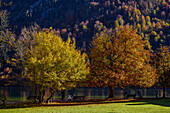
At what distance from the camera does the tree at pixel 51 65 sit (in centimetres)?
3756

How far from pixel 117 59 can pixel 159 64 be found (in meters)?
10.9

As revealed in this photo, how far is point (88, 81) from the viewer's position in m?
48.3

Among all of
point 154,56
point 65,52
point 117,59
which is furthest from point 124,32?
point 65,52

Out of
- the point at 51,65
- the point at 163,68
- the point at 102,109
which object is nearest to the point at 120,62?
the point at 163,68

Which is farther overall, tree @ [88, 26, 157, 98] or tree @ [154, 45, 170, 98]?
tree @ [154, 45, 170, 98]

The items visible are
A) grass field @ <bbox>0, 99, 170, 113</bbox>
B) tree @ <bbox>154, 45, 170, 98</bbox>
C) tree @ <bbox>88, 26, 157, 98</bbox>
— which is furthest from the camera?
tree @ <bbox>154, 45, 170, 98</bbox>

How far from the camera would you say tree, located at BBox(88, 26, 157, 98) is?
4700 cm

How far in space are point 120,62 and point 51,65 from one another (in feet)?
54.7

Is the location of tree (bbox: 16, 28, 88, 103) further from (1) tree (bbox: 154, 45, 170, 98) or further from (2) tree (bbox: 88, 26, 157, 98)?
(1) tree (bbox: 154, 45, 170, 98)

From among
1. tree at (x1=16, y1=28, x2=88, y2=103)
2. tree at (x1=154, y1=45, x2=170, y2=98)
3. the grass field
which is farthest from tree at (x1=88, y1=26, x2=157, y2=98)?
the grass field

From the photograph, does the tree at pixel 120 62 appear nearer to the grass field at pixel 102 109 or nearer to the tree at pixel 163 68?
the tree at pixel 163 68

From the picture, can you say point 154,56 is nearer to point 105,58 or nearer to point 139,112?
point 105,58

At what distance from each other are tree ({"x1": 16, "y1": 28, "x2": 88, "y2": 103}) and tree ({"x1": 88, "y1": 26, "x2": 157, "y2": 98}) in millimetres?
6333

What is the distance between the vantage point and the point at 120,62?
48.7 metres
